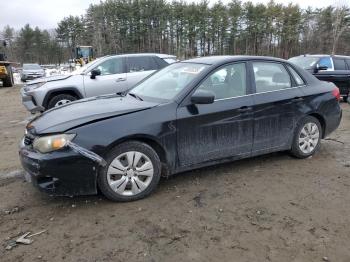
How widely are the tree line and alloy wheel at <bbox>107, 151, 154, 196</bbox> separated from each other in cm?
5447

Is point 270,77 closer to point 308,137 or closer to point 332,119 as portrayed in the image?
point 308,137

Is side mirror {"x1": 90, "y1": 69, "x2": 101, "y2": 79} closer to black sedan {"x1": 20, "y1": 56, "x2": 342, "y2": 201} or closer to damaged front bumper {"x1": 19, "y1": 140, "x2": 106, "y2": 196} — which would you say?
black sedan {"x1": 20, "y1": 56, "x2": 342, "y2": 201}

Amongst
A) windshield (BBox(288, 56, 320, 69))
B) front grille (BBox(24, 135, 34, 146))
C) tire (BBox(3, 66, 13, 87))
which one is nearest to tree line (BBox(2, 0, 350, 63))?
tire (BBox(3, 66, 13, 87))

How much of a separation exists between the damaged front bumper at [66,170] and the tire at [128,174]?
123mm

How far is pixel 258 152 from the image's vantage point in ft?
17.0

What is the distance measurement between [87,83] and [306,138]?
5.82 metres

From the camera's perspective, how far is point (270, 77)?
5.38m

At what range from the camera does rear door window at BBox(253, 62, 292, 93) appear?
5223 millimetres

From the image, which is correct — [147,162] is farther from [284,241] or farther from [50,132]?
[284,241]

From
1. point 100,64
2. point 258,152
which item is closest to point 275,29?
point 100,64

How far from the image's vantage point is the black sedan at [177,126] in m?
3.94

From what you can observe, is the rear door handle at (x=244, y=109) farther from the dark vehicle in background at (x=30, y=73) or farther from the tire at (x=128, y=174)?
the dark vehicle in background at (x=30, y=73)

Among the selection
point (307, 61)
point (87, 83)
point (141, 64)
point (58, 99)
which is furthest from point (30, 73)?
point (307, 61)

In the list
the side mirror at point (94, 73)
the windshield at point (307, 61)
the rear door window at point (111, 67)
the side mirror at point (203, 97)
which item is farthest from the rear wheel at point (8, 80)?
the side mirror at point (203, 97)
